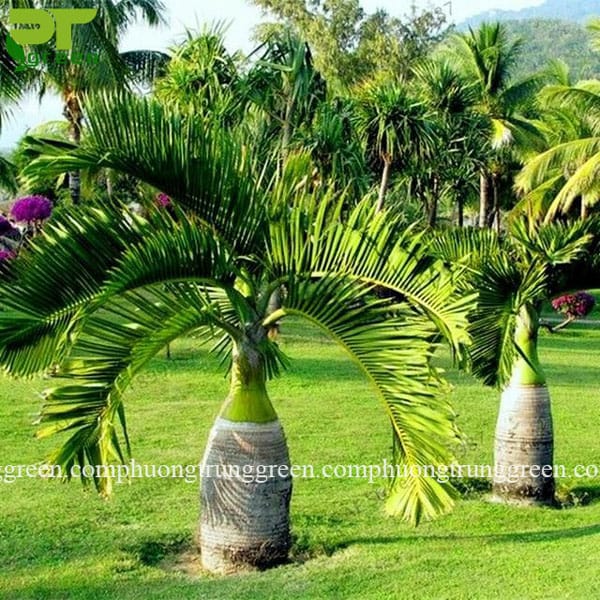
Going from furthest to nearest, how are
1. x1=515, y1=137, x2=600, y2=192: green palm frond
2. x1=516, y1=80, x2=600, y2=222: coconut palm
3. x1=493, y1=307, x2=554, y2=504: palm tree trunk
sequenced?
x1=515, y1=137, x2=600, y2=192: green palm frond, x1=516, y1=80, x2=600, y2=222: coconut palm, x1=493, y1=307, x2=554, y2=504: palm tree trunk

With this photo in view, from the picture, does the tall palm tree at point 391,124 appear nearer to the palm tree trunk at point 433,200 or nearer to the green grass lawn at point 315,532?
the palm tree trunk at point 433,200

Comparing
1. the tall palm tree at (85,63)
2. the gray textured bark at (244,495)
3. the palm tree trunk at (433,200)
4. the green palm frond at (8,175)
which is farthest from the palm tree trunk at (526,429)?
the green palm frond at (8,175)

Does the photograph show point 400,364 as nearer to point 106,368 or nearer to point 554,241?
point 106,368

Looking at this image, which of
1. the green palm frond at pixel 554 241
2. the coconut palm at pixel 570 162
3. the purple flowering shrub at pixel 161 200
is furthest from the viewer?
the coconut palm at pixel 570 162

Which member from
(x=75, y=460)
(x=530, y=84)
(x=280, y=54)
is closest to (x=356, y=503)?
(x=75, y=460)

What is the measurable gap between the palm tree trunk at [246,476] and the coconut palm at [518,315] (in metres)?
1.40

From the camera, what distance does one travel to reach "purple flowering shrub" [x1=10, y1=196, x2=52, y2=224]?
13.9 meters

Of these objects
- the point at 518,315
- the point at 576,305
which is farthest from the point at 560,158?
the point at 518,315

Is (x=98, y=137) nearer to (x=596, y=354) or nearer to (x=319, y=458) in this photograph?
(x=319, y=458)

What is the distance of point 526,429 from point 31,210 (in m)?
9.05

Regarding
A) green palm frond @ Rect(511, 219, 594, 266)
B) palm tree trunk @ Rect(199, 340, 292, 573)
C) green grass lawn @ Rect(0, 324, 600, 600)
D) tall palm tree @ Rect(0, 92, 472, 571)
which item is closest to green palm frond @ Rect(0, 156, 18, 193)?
green grass lawn @ Rect(0, 324, 600, 600)

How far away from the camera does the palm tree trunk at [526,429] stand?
6.98 meters

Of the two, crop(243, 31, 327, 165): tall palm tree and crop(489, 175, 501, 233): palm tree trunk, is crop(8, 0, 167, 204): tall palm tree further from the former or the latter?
crop(489, 175, 501, 233): palm tree trunk

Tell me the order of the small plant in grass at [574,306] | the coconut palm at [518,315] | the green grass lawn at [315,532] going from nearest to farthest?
the green grass lawn at [315,532] < the coconut palm at [518,315] < the small plant in grass at [574,306]
